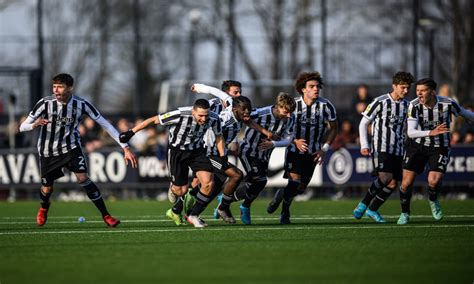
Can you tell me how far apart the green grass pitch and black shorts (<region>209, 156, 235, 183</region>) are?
0.67 meters

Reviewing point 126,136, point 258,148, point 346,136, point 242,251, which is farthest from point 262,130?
point 346,136

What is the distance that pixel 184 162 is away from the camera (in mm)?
14070

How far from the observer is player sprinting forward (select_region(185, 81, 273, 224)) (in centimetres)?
1440

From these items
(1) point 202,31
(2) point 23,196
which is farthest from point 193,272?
(1) point 202,31

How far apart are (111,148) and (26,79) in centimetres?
821

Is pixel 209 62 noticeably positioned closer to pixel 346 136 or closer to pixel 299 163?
pixel 346 136

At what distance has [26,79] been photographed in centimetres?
3178

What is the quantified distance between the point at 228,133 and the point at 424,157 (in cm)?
281

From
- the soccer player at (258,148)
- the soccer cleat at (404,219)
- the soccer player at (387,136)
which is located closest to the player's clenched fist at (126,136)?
the soccer player at (258,148)

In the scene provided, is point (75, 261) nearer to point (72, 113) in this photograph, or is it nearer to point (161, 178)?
point (72, 113)

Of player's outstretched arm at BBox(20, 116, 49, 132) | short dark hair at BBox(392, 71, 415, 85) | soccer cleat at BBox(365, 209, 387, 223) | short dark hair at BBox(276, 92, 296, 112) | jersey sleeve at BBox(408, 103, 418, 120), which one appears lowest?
soccer cleat at BBox(365, 209, 387, 223)

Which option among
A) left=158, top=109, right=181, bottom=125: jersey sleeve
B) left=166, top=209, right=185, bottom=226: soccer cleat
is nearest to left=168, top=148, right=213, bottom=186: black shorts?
left=158, top=109, right=181, bottom=125: jersey sleeve

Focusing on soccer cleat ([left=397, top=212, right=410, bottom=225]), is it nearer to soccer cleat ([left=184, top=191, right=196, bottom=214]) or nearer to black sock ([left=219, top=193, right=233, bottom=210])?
black sock ([left=219, top=193, right=233, bottom=210])

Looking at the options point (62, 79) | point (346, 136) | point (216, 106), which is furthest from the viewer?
point (346, 136)
